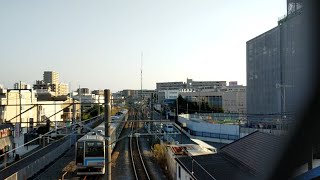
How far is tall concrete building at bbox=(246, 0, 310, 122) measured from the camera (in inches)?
776

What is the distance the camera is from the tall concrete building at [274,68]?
776 inches

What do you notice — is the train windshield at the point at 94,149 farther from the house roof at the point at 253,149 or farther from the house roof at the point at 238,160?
the house roof at the point at 253,149

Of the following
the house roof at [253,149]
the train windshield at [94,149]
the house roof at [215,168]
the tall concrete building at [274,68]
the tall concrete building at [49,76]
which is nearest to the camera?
the house roof at [253,149]

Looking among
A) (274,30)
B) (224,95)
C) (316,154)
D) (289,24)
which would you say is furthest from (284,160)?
(224,95)

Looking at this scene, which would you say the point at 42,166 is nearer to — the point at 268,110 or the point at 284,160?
the point at 284,160

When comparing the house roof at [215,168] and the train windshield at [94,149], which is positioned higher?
the house roof at [215,168]

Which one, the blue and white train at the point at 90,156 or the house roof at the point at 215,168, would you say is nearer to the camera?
the house roof at the point at 215,168

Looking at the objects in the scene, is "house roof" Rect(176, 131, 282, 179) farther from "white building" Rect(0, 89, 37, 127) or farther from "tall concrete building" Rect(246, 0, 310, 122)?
"white building" Rect(0, 89, 37, 127)

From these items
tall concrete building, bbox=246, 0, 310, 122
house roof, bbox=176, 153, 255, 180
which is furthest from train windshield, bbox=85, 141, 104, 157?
tall concrete building, bbox=246, 0, 310, 122

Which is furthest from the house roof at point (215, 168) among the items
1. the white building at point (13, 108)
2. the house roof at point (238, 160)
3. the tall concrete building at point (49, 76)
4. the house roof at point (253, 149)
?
the tall concrete building at point (49, 76)

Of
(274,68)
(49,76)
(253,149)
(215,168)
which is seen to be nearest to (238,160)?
(253,149)

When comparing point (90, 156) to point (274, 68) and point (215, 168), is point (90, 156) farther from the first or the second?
point (274, 68)

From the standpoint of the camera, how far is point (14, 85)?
36969mm

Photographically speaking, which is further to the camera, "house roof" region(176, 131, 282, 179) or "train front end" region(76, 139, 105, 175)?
"train front end" region(76, 139, 105, 175)
